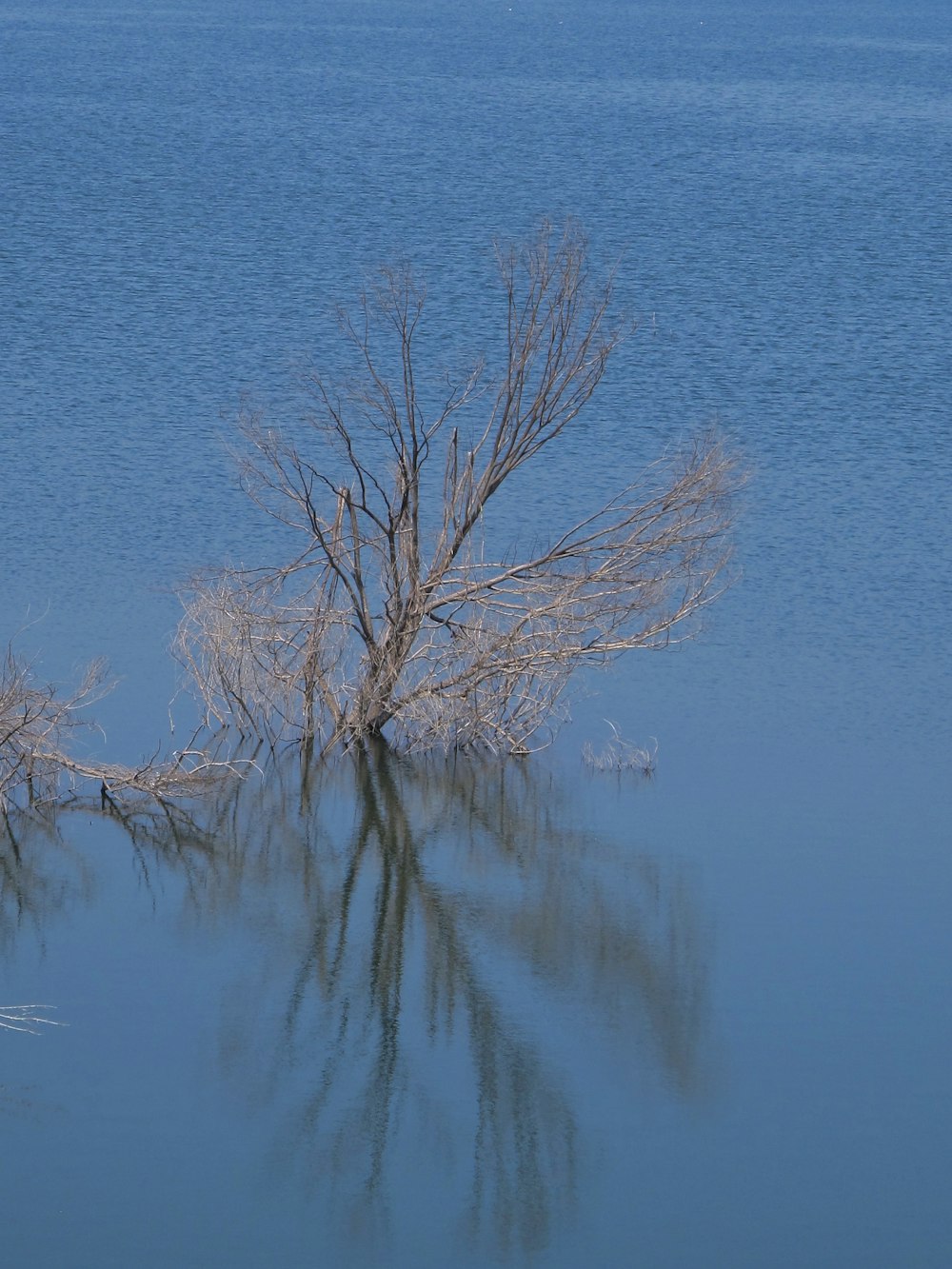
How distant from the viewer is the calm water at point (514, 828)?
15.2 m

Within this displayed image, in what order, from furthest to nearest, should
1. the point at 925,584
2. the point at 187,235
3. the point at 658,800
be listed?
1. the point at 187,235
2. the point at 925,584
3. the point at 658,800

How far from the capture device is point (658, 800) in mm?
22656

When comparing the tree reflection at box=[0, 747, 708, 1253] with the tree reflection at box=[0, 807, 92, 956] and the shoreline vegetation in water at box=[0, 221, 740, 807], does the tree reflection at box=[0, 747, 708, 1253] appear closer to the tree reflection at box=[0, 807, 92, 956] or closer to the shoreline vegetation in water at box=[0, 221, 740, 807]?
the tree reflection at box=[0, 807, 92, 956]

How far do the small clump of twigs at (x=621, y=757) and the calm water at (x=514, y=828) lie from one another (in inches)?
16.3

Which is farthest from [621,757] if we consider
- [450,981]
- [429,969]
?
[450,981]

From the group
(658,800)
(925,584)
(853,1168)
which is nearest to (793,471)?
(925,584)

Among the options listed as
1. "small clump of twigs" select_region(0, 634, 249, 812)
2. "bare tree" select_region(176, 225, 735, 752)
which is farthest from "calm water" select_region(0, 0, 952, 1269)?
"bare tree" select_region(176, 225, 735, 752)

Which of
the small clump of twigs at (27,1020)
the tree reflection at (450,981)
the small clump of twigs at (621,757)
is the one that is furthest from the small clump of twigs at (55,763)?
the small clump of twigs at (621,757)

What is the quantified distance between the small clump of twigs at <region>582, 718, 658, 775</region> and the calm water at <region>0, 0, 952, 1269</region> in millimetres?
413

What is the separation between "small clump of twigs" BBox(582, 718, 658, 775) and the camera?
77.3 feet

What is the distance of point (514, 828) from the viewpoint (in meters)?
22.3

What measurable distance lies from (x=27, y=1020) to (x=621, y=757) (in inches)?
345

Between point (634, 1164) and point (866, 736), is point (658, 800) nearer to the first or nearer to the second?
point (866, 736)

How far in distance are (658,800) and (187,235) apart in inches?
1109
